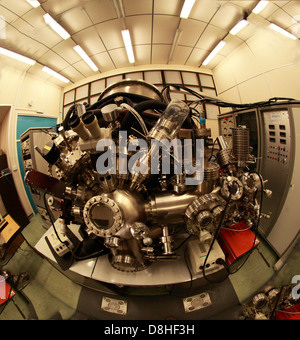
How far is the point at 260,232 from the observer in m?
0.85

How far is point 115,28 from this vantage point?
58 cm

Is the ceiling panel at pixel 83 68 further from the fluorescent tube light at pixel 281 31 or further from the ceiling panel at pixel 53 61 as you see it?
the fluorescent tube light at pixel 281 31

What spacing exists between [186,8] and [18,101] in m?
1.07

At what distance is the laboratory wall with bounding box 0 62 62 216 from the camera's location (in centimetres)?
61

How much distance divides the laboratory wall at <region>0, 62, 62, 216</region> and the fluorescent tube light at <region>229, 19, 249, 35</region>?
3.85ft

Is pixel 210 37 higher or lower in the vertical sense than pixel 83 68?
higher

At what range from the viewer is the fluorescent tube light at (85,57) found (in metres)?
0.63

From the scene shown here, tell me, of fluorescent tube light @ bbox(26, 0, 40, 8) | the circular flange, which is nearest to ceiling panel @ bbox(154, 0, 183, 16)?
fluorescent tube light @ bbox(26, 0, 40, 8)

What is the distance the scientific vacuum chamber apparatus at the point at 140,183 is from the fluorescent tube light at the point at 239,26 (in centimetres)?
63

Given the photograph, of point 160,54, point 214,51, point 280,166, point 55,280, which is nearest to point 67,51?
point 160,54

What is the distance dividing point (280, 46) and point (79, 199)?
1471 mm

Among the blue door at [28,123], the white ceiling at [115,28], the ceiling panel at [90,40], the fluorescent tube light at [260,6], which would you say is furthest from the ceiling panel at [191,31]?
the blue door at [28,123]

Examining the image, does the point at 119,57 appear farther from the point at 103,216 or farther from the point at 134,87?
the point at 103,216

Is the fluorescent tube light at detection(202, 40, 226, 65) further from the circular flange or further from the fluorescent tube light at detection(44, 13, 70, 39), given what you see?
the circular flange
